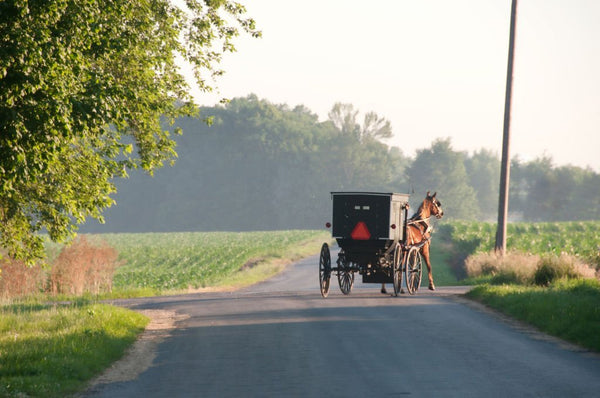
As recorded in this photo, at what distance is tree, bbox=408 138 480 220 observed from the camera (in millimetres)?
129000

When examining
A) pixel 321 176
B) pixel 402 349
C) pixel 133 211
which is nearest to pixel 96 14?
pixel 402 349

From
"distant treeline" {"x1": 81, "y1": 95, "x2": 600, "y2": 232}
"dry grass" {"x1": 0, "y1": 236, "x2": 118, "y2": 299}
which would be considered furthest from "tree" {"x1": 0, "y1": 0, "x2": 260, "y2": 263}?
"distant treeline" {"x1": 81, "y1": 95, "x2": 600, "y2": 232}

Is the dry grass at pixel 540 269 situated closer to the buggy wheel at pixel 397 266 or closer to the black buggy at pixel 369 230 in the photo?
the buggy wheel at pixel 397 266

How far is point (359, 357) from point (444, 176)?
395 ft

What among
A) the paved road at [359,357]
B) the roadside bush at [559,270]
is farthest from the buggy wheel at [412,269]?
the roadside bush at [559,270]

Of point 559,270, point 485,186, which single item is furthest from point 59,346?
point 485,186

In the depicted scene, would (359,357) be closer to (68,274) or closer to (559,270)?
(559,270)

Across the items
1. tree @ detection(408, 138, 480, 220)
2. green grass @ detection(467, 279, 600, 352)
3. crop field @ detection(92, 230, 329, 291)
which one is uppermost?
tree @ detection(408, 138, 480, 220)

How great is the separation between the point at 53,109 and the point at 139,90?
5556 mm

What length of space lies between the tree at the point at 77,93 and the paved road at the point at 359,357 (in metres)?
3.91

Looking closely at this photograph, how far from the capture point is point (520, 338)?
14922 mm

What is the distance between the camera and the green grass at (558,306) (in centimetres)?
1506

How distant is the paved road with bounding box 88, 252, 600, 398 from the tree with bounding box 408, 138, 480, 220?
4371 inches

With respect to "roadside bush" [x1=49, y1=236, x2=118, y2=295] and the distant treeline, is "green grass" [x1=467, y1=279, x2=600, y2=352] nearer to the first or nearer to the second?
"roadside bush" [x1=49, y1=236, x2=118, y2=295]
